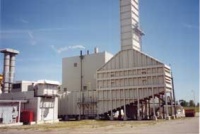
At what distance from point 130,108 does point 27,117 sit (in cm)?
2071

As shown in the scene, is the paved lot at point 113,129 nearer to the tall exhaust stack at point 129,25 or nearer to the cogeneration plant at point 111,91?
the cogeneration plant at point 111,91

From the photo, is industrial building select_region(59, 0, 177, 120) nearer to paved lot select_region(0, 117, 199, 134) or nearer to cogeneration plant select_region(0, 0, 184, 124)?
cogeneration plant select_region(0, 0, 184, 124)

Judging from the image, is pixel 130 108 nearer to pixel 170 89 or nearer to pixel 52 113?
pixel 170 89

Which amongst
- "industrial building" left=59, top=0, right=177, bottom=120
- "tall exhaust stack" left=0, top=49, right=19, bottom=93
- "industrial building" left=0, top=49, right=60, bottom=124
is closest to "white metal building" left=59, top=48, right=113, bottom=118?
"industrial building" left=59, top=0, right=177, bottom=120

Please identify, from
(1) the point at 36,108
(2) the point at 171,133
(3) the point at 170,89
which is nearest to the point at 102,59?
(3) the point at 170,89

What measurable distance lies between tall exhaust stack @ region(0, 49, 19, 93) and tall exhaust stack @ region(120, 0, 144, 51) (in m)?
23.1

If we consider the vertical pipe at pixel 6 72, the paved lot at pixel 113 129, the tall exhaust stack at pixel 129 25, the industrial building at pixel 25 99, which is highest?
the tall exhaust stack at pixel 129 25

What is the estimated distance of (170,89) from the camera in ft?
153

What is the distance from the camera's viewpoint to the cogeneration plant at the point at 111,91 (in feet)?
137

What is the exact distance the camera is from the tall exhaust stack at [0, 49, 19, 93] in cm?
4566

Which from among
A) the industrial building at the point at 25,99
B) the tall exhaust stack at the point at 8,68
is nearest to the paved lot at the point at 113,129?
the industrial building at the point at 25,99

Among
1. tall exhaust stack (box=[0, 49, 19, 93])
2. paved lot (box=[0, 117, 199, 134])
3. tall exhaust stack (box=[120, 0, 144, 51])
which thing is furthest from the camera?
tall exhaust stack (box=[120, 0, 144, 51])

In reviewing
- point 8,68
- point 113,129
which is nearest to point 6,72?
point 8,68

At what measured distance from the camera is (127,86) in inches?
1879
